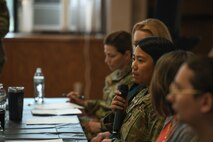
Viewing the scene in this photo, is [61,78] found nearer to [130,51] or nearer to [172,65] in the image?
[130,51]

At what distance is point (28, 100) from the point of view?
10.3 feet

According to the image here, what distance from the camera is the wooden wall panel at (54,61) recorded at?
4.91 meters

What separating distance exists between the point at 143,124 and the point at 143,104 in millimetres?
95

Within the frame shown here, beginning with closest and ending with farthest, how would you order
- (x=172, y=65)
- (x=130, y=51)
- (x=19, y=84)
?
(x=172, y=65) < (x=130, y=51) < (x=19, y=84)

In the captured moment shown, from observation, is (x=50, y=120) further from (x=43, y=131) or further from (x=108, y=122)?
(x=108, y=122)

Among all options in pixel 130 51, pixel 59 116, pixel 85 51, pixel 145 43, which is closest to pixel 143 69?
pixel 145 43

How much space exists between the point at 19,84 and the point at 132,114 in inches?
118

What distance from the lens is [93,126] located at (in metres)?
2.81

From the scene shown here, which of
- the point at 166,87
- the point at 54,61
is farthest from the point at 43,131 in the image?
the point at 54,61

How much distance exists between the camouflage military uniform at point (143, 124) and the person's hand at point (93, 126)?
67 cm

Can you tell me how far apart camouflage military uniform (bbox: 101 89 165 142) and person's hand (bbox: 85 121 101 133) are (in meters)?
0.67

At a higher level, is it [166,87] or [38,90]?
[166,87]

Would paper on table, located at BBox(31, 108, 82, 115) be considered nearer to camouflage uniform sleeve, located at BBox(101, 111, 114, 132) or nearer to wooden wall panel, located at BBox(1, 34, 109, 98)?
camouflage uniform sleeve, located at BBox(101, 111, 114, 132)

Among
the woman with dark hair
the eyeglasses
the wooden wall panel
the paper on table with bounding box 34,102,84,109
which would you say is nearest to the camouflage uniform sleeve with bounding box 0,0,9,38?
the paper on table with bounding box 34,102,84,109
